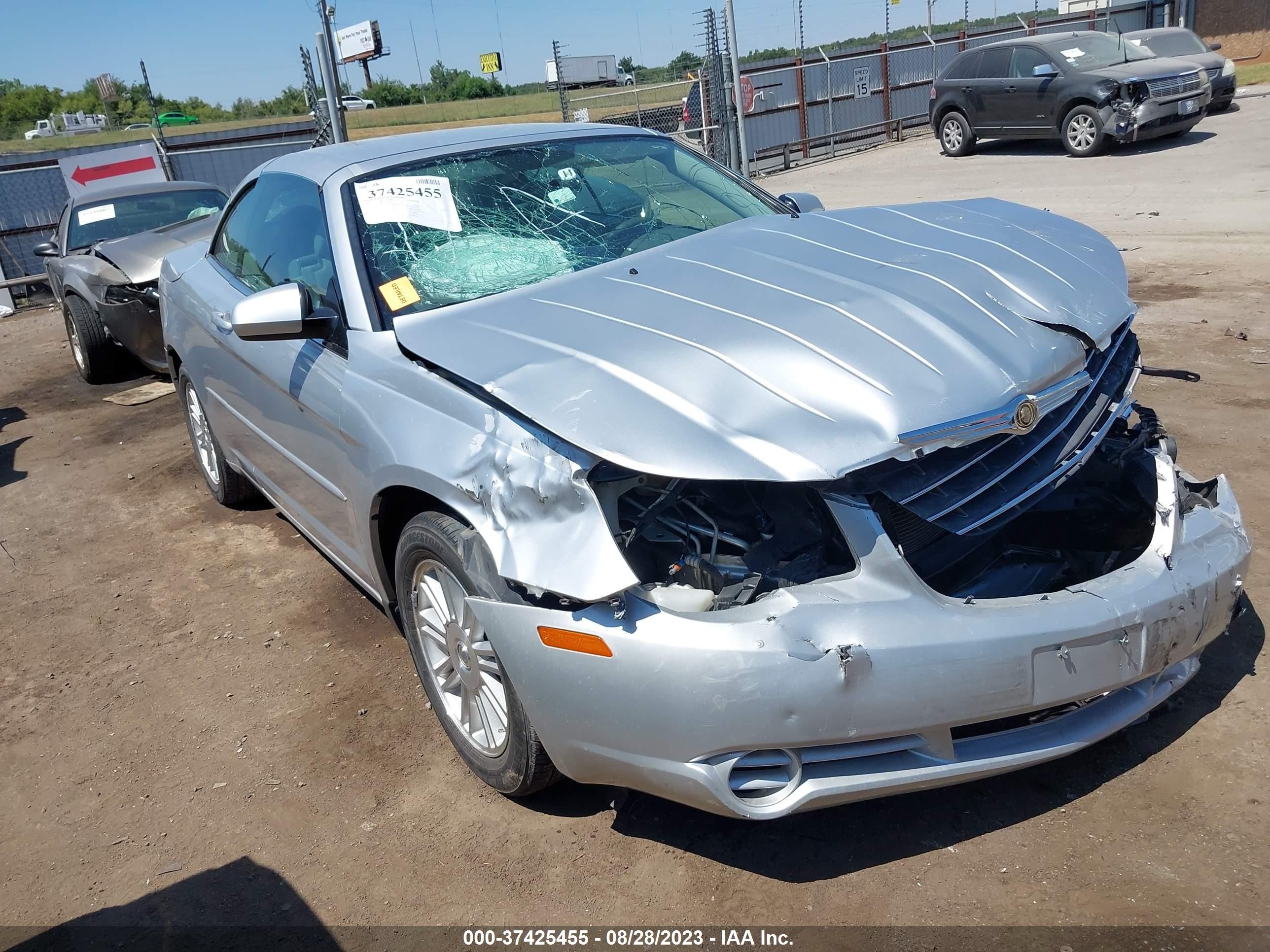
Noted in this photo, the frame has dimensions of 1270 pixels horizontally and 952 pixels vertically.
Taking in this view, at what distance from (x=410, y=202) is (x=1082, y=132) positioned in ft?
43.5

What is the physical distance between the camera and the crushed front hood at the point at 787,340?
7.46 ft

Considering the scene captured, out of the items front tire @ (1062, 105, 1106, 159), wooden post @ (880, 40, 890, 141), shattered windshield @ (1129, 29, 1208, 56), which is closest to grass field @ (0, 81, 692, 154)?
wooden post @ (880, 40, 890, 141)

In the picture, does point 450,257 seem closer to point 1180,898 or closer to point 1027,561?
point 1027,561

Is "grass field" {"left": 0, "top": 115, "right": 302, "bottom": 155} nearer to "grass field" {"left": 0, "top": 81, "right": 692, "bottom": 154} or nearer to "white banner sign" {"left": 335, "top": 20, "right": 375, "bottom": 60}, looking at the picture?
"grass field" {"left": 0, "top": 81, "right": 692, "bottom": 154}

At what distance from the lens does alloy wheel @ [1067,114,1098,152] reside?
14.0 metres

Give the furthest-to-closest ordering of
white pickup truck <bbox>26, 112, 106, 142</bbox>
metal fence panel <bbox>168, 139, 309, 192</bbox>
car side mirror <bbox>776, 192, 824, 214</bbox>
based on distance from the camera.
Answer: white pickup truck <bbox>26, 112, 106, 142</bbox>, metal fence panel <bbox>168, 139, 309, 192</bbox>, car side mirror <bbox>776, 192, 824, 214</bbox>

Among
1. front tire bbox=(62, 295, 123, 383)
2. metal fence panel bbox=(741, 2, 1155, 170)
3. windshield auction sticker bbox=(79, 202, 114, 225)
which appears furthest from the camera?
metal fence panel bbox=(741, 2, 1155, 170)

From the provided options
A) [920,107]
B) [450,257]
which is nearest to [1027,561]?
[450,257]

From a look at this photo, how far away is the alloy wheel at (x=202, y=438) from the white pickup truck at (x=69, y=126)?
35167 millimetres

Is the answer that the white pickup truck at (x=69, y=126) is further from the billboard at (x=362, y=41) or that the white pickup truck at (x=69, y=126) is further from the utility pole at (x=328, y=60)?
the utility pole at (x=328, y=60)

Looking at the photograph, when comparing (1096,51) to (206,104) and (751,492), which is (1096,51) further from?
(206,104)

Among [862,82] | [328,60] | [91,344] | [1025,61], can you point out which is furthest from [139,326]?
[862,82]

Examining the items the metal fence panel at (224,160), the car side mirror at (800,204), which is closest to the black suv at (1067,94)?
the metal fence panel at (224,160)

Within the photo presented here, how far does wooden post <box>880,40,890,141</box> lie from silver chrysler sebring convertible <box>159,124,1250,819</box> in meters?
18.3
